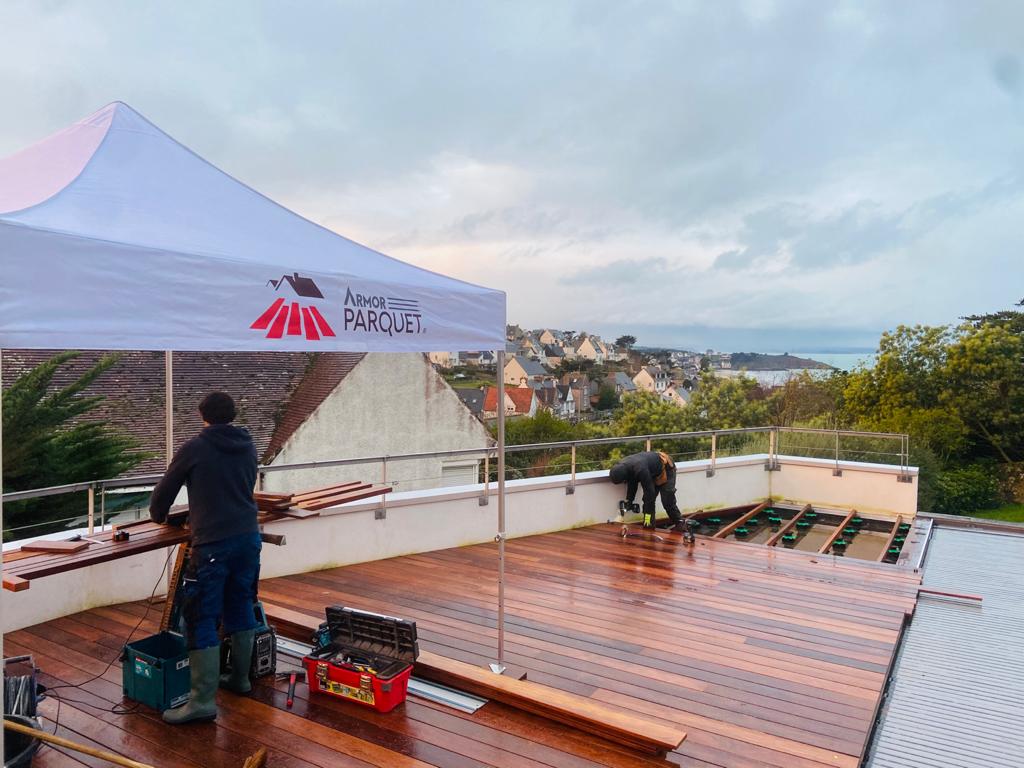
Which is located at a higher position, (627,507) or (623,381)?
(623,381)

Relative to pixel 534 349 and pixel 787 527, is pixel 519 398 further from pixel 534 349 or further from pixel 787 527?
pixel 787 527

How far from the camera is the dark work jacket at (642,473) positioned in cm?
787

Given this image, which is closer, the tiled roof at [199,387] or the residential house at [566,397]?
the tiled roof at [199,387]

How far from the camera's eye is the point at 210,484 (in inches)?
129

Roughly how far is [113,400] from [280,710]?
17.4 m

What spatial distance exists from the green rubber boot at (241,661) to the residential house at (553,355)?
5173 cm

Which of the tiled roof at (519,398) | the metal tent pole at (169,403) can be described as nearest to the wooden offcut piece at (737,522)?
the metal tent pole at (169,403)

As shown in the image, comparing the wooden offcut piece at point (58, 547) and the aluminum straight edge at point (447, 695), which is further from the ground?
the wooden offcut piece at point (58, 547)

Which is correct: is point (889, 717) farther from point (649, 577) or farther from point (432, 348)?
point (432, 348)

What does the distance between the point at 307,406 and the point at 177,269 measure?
19.7 m

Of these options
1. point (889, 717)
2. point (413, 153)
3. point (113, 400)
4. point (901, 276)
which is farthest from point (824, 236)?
point (889, 717)

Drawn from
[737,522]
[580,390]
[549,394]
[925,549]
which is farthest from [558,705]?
[580,390]

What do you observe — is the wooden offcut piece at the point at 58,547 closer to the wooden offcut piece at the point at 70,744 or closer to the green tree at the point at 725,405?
the wooden offcut piece at the point at 70,744

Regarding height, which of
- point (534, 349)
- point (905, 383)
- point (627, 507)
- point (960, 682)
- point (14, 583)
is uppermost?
point (534, 349)
